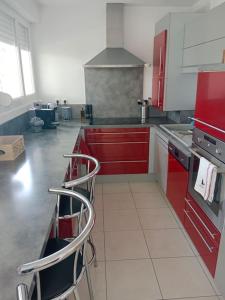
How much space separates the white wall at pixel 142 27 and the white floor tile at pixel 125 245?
2402mm

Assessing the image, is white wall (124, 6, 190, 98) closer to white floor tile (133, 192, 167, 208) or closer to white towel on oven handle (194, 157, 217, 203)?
white floor tile (133, 192, 167, 208)

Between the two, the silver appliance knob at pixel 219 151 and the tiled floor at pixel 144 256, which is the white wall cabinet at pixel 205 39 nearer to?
the silver appliance knob at pixel 219 151

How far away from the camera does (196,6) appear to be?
3.15 metres

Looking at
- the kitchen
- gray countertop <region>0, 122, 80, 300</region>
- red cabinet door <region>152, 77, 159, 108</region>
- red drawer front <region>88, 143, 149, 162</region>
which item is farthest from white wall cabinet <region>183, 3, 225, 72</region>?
gray countertop <region>0, 122, 80, 300</region>

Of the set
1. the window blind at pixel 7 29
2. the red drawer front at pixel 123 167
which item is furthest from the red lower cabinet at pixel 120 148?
the window blind at pixel 7 29

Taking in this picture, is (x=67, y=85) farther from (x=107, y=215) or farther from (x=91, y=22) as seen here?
(x=107, y=215)

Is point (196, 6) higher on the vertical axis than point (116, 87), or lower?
higher

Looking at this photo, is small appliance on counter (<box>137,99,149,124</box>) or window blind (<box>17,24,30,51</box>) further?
small appliance on counter (<box>137,99,149,124</box>)

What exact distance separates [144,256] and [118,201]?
0.97 m

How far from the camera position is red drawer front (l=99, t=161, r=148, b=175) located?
3330 millimetres

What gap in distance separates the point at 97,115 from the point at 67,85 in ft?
2.09

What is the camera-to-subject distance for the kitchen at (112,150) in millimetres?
1233

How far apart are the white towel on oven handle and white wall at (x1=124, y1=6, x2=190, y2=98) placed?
7.43 feet

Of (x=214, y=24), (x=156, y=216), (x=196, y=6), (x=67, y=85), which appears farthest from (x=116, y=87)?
(x=156, y=216)
